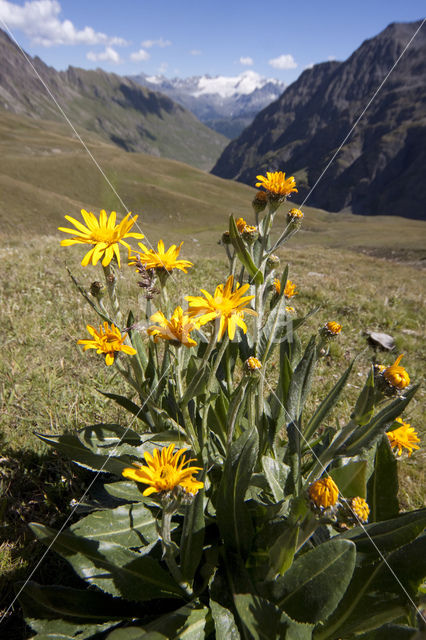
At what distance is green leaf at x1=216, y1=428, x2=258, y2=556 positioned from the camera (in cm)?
172

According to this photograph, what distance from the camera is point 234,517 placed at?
1.84 meters

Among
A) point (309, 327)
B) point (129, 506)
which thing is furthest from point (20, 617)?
point (309, 327)

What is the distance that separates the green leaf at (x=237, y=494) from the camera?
172 centimetres

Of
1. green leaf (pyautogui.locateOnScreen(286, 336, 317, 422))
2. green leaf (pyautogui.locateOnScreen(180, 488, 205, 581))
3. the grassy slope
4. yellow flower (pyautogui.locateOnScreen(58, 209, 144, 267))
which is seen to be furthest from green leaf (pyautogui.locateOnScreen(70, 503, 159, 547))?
yellow flower (pyautogui.locateOnScreen(58, 209, 144, 267))

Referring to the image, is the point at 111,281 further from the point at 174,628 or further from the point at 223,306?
the point at 174,628

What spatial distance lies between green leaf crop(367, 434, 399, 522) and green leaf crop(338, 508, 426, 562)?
0.42 m

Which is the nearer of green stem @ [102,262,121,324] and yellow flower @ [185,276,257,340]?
yellow flower @ [185,276,257,340]

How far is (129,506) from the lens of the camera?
206 cm

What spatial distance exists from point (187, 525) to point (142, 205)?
70.3m

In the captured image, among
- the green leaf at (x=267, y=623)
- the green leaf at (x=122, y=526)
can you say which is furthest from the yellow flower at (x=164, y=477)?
the green leaf at (x=122, y=526)

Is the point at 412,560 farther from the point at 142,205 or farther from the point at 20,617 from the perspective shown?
the point at 142,205

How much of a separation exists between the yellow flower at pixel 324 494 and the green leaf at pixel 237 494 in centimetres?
37

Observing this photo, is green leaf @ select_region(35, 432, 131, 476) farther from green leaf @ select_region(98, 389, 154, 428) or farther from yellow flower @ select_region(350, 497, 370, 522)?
yellow flower @ select_region(350, 497, 370, 522)

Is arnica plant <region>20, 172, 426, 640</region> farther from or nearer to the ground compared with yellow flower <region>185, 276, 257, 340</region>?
nearer to the ground
